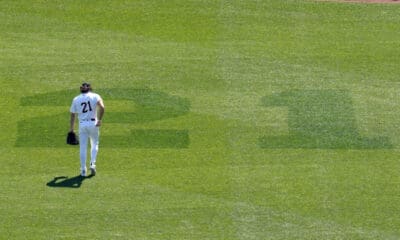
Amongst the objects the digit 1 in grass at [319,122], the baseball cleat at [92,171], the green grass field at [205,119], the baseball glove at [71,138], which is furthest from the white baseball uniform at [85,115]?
the digit 1 in grass at [319,122]

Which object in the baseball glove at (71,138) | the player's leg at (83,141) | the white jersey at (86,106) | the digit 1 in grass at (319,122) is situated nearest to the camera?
the white jersey at (86,106)

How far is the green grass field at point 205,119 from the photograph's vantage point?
23547mm

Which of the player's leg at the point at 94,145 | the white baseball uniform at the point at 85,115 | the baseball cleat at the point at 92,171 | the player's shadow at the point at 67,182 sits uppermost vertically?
the white baseball uniform at the point at 85,115

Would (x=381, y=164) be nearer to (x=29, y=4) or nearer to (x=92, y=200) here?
(x=92, y=200)

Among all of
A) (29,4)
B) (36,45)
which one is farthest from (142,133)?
(29,4)

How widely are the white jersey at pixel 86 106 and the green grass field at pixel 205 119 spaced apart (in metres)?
1.34

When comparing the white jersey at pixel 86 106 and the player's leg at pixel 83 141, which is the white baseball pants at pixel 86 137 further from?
the white jersey at pixel 86 106

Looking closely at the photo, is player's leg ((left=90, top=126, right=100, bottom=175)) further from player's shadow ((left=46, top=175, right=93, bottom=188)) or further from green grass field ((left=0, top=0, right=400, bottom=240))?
green grass field ((left=0, top=0, right=400, bottom=240))

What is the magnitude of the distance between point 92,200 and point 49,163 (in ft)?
8.17

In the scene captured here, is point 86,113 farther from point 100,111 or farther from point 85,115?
point 100,111

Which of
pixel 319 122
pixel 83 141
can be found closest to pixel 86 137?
pixel 83 141

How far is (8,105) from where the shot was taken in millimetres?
29906

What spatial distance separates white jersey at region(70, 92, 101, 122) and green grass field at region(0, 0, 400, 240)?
4.39 ft

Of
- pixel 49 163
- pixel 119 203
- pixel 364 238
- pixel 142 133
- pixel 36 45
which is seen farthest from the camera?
pixel 36 45
